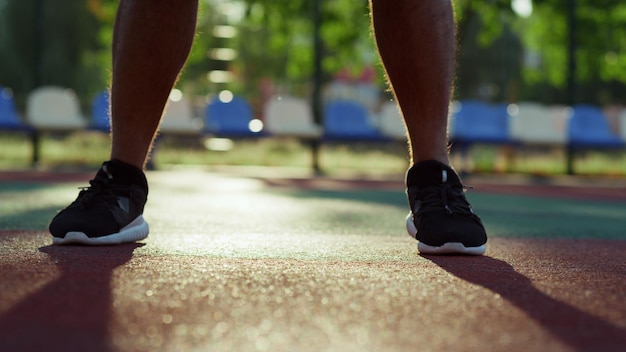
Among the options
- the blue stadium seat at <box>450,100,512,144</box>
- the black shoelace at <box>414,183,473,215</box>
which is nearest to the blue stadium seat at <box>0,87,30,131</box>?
the blue stadium seat at <box>450,100,512,144</box>

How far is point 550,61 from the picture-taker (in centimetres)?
1595

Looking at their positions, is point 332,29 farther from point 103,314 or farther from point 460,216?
point 103,314

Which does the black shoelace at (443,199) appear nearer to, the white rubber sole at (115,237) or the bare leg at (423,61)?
the bare leg at (423,61)

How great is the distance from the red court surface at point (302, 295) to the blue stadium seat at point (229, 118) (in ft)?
20.3

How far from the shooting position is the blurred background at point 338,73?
8953 mm

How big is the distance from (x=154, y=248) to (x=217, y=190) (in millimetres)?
3086

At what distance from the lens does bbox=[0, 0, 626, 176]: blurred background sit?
29.4ft

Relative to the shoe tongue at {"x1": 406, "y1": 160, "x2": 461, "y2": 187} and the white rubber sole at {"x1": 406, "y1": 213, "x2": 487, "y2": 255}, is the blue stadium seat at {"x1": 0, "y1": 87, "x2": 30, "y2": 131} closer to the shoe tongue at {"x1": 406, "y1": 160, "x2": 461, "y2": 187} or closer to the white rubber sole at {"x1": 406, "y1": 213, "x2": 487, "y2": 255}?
the shoe tongue at {"x1": 406, "y1": 160, "x2": 461, "y2": 187}

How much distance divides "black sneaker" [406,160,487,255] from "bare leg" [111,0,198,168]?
24.1 inches

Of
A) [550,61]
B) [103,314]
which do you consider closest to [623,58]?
[550,61]

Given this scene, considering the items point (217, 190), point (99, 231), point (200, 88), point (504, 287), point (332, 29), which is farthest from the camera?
point (200, 88)

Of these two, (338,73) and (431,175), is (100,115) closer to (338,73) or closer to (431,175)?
(338,73)

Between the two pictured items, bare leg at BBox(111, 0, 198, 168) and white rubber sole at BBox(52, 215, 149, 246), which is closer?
white rubber sole at BBox(52, 215, 149, 246)

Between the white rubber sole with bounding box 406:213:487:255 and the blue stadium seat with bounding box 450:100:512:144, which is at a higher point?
the white rubber sole with bounding box 406:213:487:255
